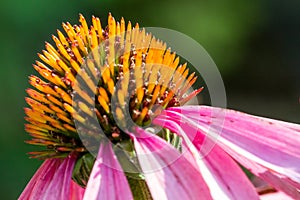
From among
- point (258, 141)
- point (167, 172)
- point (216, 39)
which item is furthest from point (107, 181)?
point (216, 39)

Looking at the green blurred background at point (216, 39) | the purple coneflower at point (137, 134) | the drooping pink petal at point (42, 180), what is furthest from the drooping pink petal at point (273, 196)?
the green blurred background at point (216, 39)

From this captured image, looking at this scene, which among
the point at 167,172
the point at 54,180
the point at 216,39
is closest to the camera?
the point at 167,172

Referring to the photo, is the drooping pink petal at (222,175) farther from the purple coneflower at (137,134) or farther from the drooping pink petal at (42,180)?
the drooping pink petal at (42,180)

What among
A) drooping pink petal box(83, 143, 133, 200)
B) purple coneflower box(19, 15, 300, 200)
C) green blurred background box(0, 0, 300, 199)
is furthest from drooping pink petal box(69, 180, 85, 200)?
green blurred background box(0, 0, 300, 199)

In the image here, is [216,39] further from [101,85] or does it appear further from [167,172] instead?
[167,172]

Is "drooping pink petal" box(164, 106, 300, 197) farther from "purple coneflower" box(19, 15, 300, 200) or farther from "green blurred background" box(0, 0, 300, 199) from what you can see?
"green blurred background" box(0, 0, 300, 199)

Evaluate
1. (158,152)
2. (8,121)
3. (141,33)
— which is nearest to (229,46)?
(8,121)
